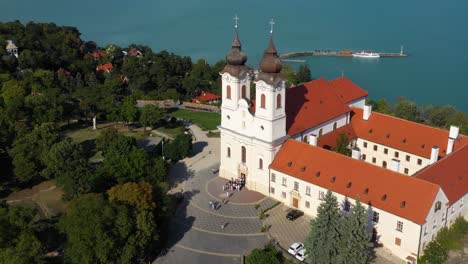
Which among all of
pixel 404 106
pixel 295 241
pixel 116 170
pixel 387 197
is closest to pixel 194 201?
pixel 116 170

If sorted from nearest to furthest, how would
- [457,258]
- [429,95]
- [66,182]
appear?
[457,258]
[66,182]
[429,95]

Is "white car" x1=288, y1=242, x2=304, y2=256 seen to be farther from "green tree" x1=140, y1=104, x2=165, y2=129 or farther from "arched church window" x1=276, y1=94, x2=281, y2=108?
"green tree" x1=140, y1=104, x2=165, y2=129

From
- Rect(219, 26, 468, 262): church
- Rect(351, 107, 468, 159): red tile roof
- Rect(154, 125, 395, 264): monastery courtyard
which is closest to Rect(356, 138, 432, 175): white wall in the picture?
Rect(219, 26, 468, 262): church

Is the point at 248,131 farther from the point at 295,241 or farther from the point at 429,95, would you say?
the point at 429,95

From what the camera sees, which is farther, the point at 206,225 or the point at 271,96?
the point at 271,96

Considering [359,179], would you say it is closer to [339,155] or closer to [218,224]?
[339,155]

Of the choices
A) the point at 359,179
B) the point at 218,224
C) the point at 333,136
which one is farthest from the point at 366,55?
the point at 218,224

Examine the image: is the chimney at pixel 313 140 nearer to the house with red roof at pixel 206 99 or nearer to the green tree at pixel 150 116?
the green tree at pixel 150 116
